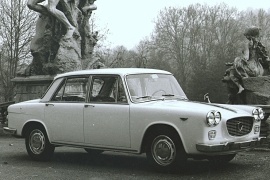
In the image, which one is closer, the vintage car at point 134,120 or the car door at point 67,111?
the vintage car at point 134,120

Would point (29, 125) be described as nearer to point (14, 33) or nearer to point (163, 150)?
point (163, 150)

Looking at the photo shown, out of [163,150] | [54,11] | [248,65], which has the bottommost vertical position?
[163,150]

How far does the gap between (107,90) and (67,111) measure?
953 millimetres

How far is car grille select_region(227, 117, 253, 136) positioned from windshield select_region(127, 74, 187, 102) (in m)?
1.33

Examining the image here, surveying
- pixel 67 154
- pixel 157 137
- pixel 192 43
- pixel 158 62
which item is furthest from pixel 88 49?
pixel 192 43

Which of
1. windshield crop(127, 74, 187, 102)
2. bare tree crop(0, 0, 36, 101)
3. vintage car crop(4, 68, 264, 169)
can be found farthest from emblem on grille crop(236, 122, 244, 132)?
bare tree crop(0, 0, 36, 101)

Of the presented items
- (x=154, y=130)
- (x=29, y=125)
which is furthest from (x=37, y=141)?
(x=154, y=130)

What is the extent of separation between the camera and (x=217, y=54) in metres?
53.4

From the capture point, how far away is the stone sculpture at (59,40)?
15609mm

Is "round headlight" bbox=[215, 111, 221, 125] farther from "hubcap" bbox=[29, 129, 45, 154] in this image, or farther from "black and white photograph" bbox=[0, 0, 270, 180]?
"hubcap" bbox=[29, 129, 45, 154]

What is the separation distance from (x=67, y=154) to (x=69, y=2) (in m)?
7.87

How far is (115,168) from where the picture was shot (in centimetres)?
781

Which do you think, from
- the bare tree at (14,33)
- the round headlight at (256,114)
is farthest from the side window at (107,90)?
the bare tree at (14,33)

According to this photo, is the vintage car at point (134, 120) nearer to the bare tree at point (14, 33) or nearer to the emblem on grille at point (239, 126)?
the emblem on grille at point (239, 126)
